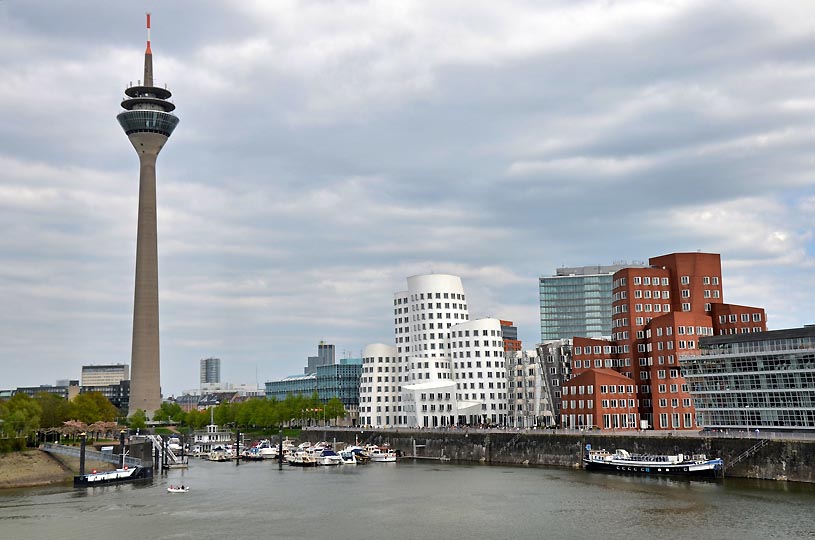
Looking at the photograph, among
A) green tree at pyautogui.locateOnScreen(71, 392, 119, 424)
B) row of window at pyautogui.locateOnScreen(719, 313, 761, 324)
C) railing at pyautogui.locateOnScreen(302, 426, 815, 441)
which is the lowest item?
railing at pyautogui.locateOnScreen(302, 426, 815, 441)

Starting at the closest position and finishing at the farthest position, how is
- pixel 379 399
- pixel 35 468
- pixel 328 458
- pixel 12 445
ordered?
1. pixel 35 468
2. pixel 12 445
3. pixel 328 458
4. pixel 379 399

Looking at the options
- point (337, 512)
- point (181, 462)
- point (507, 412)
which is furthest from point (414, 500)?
point (507, 412)

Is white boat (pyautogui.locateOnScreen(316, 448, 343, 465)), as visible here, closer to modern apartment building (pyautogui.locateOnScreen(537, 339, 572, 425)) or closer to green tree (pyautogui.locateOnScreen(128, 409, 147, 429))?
modern apartment building (pyautogui.locateOnScreen(537, 339, 572, 425))

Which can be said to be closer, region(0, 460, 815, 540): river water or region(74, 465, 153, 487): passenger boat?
region(0, 460, 815, 540): river water

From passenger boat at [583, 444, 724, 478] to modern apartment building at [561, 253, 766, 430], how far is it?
2431cm

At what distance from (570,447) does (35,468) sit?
245 feet

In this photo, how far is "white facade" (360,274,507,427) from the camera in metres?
184

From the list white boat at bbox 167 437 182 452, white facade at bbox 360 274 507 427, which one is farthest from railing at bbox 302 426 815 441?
white boat at bbox 167 437 182 452

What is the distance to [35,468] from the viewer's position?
112000mm

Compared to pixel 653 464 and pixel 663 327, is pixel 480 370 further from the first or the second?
pixel 653 464

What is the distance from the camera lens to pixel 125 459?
12169cm

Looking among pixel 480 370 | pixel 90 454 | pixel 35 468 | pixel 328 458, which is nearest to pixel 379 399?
pixel 480 370

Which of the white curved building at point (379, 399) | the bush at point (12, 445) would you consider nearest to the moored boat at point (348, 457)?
the white curved building at point (379, 399)

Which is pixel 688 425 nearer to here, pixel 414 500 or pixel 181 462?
pixel 414 500
